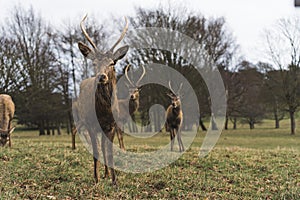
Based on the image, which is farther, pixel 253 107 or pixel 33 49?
pixel 253 107

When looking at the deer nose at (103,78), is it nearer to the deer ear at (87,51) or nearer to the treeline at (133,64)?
the deer ear at (87,51)

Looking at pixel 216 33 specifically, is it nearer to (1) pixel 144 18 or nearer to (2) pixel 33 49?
(1) pixel 144 18

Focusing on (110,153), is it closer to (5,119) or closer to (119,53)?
(119,53)

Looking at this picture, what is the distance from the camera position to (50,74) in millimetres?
32125

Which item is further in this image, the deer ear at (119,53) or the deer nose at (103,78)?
the deer ear at (119,53)

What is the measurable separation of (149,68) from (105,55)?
2231cm

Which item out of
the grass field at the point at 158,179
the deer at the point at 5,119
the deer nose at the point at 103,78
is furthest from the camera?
the deer at the point at 5,119

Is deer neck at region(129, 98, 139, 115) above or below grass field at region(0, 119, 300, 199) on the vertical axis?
above

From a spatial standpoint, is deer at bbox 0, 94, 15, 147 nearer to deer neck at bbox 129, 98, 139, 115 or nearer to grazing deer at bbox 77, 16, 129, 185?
deer neck at bbox 129, 98, 139, 115

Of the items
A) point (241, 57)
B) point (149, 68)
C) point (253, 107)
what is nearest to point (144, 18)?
point (149, 68)

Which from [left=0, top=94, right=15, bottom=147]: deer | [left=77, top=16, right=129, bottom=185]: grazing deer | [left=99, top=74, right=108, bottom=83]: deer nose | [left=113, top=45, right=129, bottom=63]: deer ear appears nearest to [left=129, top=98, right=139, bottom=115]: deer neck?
[left=0, top=94, right=15, bottom=147]: deer

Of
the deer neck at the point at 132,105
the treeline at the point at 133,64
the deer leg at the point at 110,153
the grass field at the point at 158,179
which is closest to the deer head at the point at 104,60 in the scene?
the deer leg at the point at 110,153

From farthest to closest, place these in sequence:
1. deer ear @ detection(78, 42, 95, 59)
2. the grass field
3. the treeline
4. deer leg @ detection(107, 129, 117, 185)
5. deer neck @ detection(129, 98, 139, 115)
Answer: the treeline, deer neck @ detection(129, 98, 139, 115), deer leg @ detection(107, 129, 117, 185), deer ear @ detection(78, 42, 95, 59), the grass field

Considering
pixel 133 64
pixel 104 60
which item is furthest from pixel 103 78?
pixel 133 64
